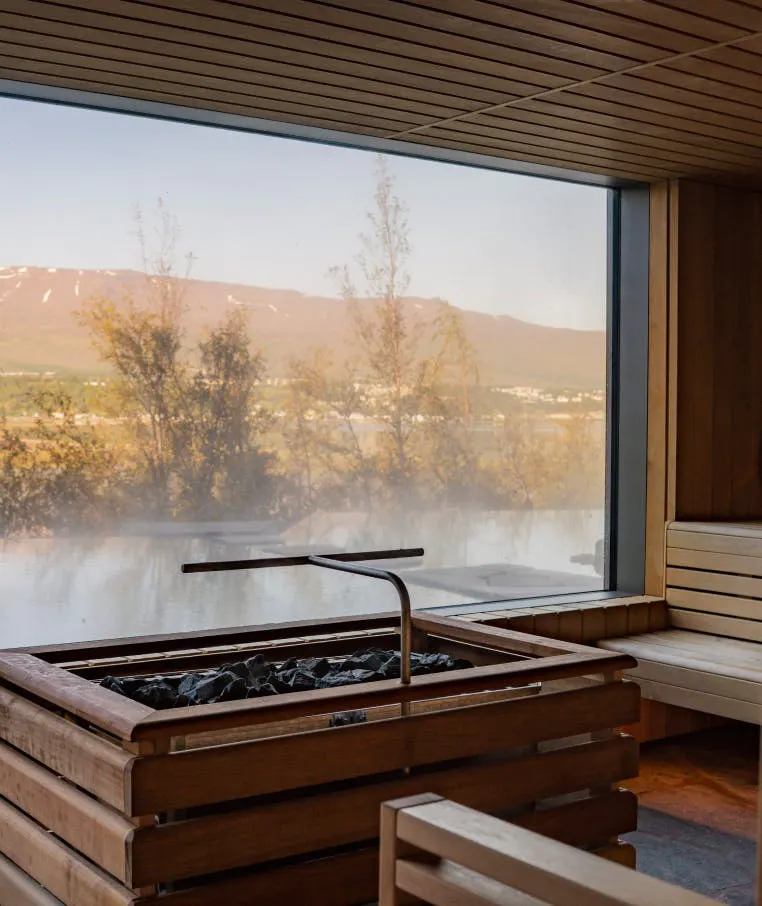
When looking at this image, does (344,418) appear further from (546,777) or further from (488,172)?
(546,777)

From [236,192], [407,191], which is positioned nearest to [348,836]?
[236,192]

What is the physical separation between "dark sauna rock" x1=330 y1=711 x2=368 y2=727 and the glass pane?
1.67m

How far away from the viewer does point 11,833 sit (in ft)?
8.82

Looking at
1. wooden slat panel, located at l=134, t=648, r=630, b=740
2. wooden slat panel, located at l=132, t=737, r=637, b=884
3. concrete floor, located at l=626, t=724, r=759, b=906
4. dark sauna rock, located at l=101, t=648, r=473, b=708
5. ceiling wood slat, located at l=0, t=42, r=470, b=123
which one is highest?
ceiling wood slat, located at l=0, t=42, r=470, b=123

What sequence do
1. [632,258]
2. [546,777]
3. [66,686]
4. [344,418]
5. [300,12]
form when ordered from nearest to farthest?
[66,686] < [546,777] < [300,12] < [344,418] < [632,258]

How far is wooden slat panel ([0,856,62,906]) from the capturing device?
2.56 metres

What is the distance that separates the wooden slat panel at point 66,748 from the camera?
233 centimetres

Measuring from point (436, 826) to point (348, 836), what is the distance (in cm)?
122

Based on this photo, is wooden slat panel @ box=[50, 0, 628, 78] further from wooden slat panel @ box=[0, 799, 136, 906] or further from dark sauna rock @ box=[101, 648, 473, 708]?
wooden slat panel @ box=[0, 799, 136, 906]

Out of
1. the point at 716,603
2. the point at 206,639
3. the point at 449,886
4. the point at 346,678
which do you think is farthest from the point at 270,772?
the point at 716,603

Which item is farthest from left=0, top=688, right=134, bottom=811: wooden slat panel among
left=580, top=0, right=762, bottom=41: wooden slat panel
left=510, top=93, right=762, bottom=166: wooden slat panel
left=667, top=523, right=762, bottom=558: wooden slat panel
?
left=667, top=523, right=762, bottom=558: wooden slat panel

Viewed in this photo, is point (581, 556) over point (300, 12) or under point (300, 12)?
under

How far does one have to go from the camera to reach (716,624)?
5.05m

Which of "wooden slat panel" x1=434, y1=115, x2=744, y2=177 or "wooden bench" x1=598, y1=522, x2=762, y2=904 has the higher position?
"wooden slat panel" x1=434, y1=115, x2=744, y2=177
